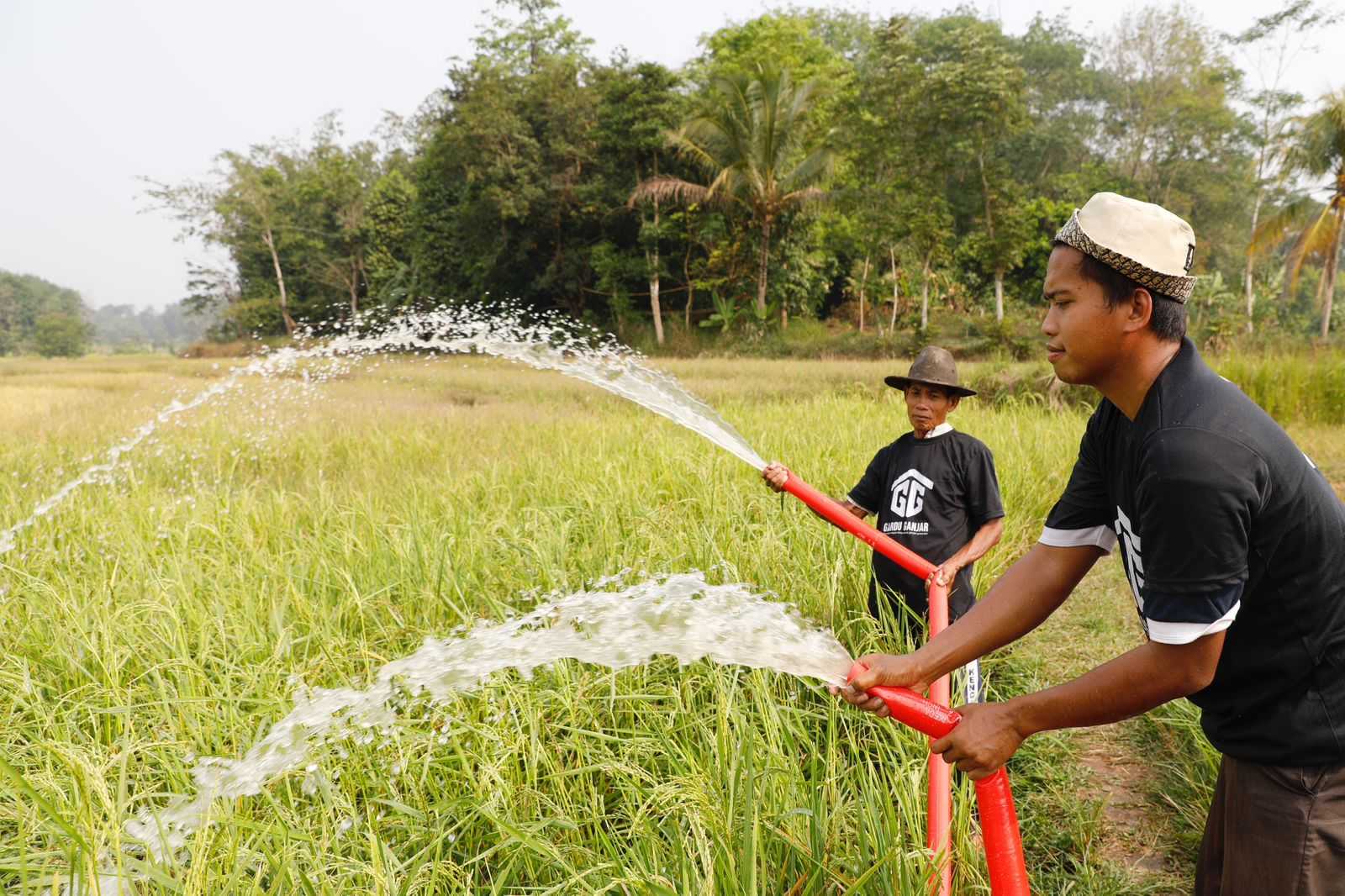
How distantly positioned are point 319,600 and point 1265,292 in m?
31.9

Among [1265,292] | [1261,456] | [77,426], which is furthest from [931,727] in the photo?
[1265,292]

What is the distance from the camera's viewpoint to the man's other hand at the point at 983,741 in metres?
1.30

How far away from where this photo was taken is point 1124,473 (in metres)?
1.35

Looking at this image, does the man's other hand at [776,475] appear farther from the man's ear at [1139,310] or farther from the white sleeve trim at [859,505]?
the man's ear at [1139,310]

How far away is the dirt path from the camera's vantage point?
225 cm

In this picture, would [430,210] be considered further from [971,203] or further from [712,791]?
[712,791]

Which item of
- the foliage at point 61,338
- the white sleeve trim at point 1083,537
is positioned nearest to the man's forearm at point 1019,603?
the white sleeve trim at point 1083,537

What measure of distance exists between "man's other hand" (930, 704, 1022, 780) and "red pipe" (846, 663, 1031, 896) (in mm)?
27

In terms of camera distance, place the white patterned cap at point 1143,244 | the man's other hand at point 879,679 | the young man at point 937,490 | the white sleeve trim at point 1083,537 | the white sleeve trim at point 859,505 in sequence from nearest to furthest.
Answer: the white patterned cap at point 1143,244 < the man's other hand at point 879,679 < the white sleeve trim at point 1083,537 < the young man at point 937,490 < the white sleeve trim at point 859,505

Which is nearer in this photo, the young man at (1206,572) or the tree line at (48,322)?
the young man at (1206,572)

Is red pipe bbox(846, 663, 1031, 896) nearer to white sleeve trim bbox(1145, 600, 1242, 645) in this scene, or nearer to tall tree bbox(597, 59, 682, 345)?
white sleeve trim bbox(1145, 600, 1242, 645)

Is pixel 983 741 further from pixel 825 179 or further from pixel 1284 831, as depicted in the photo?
pixel 825 179

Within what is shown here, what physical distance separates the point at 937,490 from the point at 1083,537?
1.17m

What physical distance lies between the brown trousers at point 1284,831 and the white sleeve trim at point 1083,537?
1.37ft
